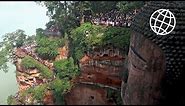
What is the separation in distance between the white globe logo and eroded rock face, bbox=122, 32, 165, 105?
0.37 m

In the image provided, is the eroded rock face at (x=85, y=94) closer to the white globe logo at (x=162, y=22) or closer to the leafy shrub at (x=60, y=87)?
the leafy shrub at (x=60, y=87)

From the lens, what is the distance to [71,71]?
14281 mm

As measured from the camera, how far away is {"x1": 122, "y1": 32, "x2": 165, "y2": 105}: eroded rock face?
24.8 feet

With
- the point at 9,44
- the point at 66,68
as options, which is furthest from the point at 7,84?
the point at 66,68

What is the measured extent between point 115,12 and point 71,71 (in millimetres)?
3211

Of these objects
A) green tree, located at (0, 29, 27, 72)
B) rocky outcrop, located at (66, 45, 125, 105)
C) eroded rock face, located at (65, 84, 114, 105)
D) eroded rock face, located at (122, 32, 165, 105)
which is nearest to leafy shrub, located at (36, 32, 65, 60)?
green tree, located at (0, 29, 27, 72)

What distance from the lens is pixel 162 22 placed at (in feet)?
26.1

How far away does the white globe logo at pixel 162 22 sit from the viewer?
26.2ft

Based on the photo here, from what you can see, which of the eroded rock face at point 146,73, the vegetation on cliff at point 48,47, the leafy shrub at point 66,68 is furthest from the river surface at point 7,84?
the eroded rock face at point 146,73

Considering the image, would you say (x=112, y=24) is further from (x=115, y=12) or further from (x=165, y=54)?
(x=165, y=54)

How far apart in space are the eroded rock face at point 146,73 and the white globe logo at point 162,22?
0.37 meters

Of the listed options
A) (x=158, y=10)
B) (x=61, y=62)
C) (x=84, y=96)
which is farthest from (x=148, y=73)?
(x=61, y=62)

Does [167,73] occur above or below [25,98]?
above

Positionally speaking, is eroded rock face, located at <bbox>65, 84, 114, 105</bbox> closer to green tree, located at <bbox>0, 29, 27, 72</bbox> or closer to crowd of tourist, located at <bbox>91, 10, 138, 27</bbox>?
crowd of tourist, located at <bbox>91, 10, 138, 27</bbox>
